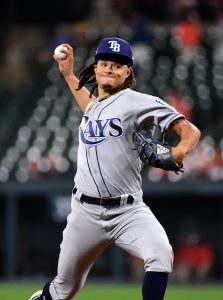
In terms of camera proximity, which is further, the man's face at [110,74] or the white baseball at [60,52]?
the white baseball at [60,52]

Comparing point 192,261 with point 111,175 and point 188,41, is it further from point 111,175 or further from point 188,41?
point 111,175

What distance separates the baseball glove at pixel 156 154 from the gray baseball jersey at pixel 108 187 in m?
0.18

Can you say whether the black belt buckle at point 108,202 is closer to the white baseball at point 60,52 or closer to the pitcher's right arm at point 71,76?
the pitcher's right arm at point 71,76

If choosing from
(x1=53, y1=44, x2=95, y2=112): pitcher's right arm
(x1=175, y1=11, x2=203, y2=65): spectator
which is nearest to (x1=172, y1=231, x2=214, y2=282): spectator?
(x1=175, y1=11, x2=203, y2=65): spectator

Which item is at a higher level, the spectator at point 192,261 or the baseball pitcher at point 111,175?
the baseball pitcher at point 111,175

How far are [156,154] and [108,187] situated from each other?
22.4 inches

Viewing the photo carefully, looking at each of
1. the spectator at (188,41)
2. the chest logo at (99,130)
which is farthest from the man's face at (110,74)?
the spectator at (188,41)

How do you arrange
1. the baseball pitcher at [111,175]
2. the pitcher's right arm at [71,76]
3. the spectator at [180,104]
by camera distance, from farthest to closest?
the spectator at [180,104] → the pitcher's right arm at [71,76] → the baseball pitcher at [111,175]

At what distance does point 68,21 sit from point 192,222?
558 centimetres

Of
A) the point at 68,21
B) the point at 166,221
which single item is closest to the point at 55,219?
the point at 166,221

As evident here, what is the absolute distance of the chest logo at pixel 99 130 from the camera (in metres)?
6.05

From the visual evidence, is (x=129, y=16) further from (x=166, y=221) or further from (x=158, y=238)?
(x=158, y=238)

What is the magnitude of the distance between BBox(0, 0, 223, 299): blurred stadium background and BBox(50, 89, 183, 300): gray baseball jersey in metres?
7.60

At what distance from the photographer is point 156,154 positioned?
5.66 metres
